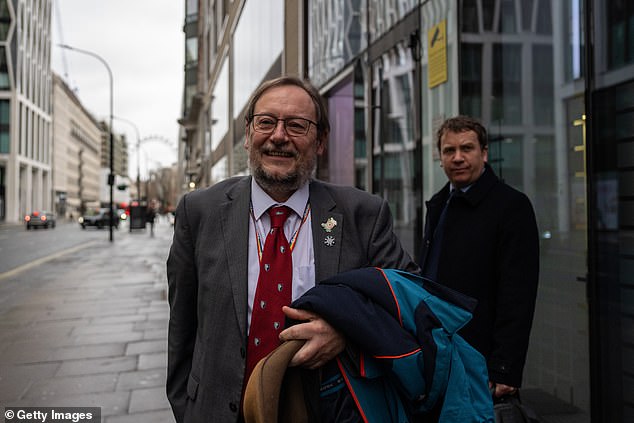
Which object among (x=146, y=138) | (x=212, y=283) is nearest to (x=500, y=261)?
(x=212, y=283)

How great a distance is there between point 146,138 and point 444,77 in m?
48.4

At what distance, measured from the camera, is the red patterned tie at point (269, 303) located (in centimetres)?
156

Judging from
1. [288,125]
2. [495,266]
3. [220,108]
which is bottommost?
[495,266]

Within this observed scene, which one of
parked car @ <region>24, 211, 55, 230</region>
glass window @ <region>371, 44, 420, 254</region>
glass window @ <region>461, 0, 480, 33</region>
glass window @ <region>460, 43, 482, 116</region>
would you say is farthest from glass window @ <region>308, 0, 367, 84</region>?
parked car @ <region>24, 211, 55, 230</region>

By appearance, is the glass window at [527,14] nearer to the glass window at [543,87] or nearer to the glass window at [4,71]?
the glass window at [543,87]

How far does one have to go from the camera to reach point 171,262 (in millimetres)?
1786

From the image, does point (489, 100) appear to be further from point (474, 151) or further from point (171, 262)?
point (171, 262)

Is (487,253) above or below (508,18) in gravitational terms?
below

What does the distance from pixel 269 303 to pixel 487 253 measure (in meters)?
1.19

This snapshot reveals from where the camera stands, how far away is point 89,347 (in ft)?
16.7

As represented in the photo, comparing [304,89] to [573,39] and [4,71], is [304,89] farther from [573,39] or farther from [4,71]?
[4,71]

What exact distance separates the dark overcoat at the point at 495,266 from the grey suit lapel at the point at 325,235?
0.93 m

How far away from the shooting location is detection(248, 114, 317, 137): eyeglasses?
5.47ft

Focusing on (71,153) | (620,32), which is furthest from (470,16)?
(71,153)
